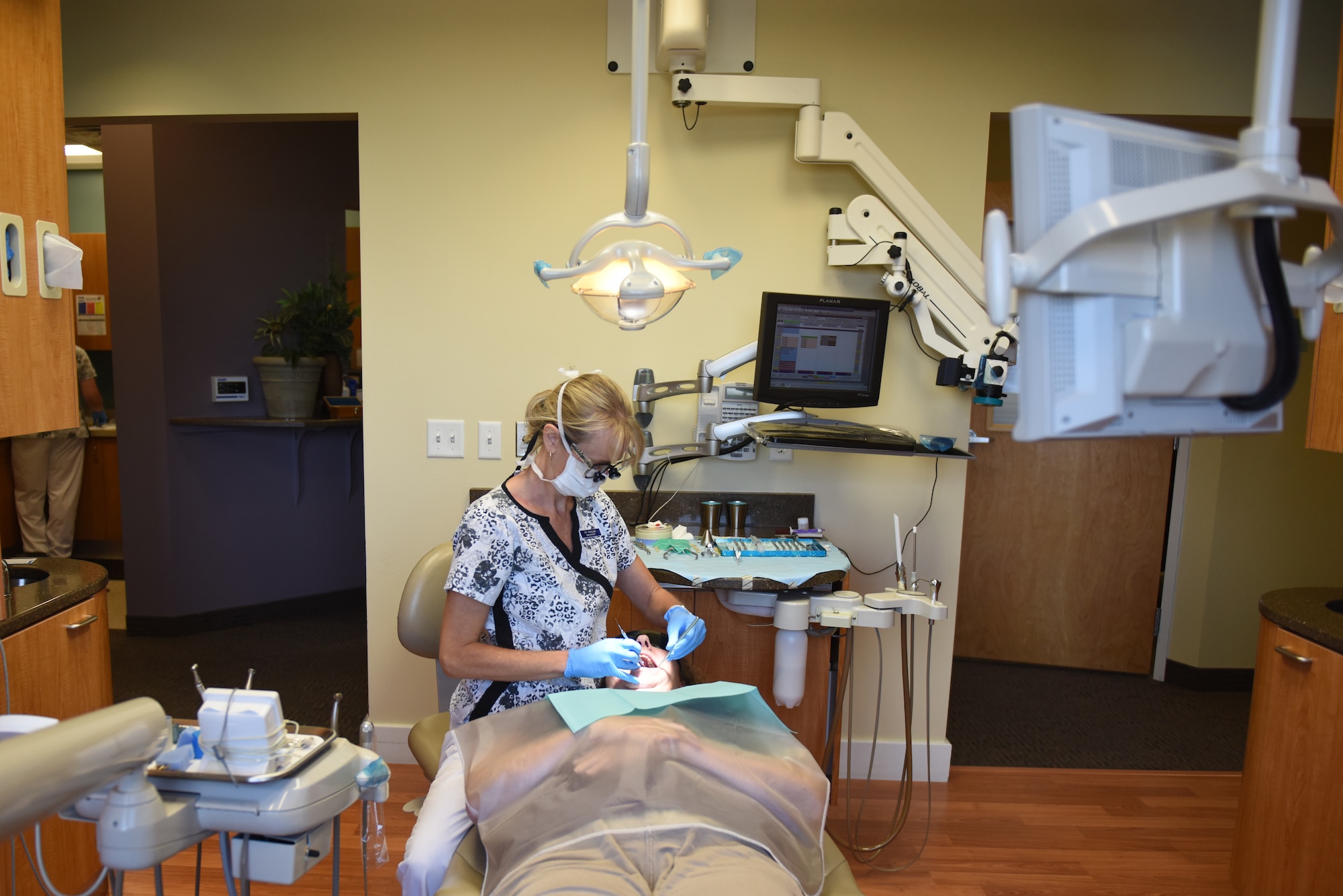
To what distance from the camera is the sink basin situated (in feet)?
6.36

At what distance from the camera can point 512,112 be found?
104 inches

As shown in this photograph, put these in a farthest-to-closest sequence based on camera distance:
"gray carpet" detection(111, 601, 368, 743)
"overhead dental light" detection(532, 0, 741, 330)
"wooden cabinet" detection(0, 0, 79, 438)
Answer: "gray carpet" detection(111, 601, 368, 743) < "wooden cabinet" detection(0, 0, 79, 438) < "overhead dental light" detection(532, 0, 741, 330)

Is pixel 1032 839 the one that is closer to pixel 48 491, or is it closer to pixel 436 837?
pixel 436 837

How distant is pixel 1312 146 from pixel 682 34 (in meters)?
2.68

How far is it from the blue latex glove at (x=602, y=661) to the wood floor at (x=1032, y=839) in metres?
0.96

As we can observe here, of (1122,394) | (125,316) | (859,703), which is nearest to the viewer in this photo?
(1122,394)

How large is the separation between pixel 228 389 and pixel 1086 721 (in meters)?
3.90

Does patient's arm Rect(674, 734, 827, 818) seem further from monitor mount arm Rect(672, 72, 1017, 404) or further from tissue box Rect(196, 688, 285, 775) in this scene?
monitor mount arm Rect(672, 72, 1017, 404)

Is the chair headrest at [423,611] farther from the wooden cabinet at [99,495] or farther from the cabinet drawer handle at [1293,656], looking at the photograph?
the wooden cabinet at [99,495]

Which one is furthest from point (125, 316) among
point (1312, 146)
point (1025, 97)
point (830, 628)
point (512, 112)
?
point (1312, 146)

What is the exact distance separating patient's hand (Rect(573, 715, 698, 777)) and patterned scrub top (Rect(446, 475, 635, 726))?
316mm

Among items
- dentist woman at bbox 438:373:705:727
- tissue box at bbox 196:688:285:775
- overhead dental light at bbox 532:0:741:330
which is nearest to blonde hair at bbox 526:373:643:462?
dentist woman at bbox 438:373:705:727

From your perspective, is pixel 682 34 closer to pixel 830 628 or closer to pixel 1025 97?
pixel 1025 97

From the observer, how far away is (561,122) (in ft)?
8.66
